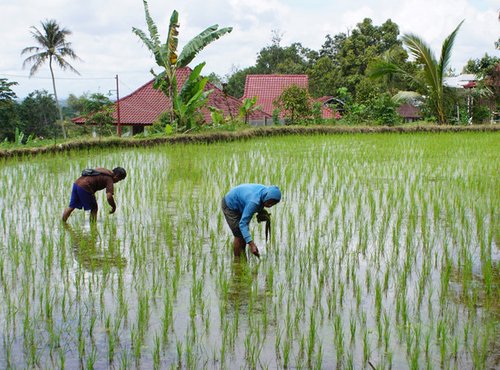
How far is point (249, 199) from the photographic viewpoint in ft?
13.7

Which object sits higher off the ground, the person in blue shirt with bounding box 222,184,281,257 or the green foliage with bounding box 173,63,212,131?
the green foliage with bounding box 173,63,212,131

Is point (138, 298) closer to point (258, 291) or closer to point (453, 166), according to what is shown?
point (258, 291)

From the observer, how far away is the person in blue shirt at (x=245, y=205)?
408 centimetres

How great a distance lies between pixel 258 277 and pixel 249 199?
1.57ft

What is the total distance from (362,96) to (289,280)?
Result: 15922 millimetres

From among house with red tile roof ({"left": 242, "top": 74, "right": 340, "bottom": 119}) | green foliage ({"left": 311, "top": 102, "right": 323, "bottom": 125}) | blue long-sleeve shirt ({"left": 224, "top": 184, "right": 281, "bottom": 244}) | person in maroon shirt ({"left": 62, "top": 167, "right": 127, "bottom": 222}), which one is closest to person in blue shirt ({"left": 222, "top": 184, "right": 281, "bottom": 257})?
blue long-sleeve shirt ({"left": 224, "top": 184, "right": 281, "bottom": 244})

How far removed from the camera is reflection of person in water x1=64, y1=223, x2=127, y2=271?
14.4 ft

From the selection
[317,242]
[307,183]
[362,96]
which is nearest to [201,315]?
[317,242]

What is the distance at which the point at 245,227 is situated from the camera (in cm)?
411

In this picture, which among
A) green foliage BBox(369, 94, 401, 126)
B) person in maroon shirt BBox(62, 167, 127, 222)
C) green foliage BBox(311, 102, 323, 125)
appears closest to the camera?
person in maroon shirt BBox(62, 167, 127, 222)

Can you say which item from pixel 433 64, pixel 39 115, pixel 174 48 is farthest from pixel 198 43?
pixel 39 115

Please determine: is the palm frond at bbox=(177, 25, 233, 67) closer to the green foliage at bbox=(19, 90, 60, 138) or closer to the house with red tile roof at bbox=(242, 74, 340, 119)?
the house with red tile roof at bbox=(242, 74, 340, 119)

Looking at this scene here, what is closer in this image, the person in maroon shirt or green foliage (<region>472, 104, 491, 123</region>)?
the person in maroon shirt

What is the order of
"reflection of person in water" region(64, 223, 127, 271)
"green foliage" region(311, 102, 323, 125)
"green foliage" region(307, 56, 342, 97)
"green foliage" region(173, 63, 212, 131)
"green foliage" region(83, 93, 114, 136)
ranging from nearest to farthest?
"reflection of person in water" region(64, 223, 127, 271) → "green foliage" region(173, 63, 212, 131) → "green foliage" region(311, 102, 323, 125) → "green foliage" region(83, 93, 114, 136) → "green foliage" region(307, 56, 342, 97)
